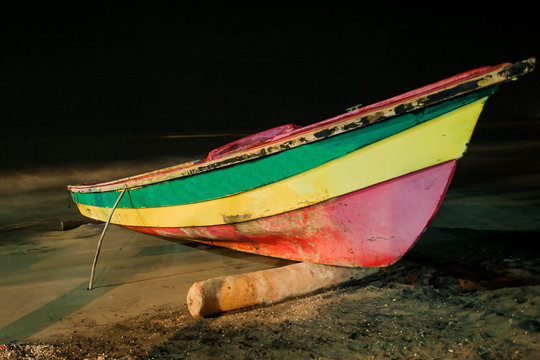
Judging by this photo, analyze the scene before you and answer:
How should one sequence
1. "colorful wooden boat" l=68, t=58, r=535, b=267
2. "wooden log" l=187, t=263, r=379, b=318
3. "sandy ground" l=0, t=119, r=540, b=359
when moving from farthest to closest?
1. "wooden log" l=187, t=263, r=379, b=318
2. "colorful wooden boat" l=68, t=58, r=535, b=267
3. "sandy ground" l=0, t=119, r=540, b=359

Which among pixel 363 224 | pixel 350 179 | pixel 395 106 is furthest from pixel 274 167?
pixel 395 106

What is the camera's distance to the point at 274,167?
10.8 ft

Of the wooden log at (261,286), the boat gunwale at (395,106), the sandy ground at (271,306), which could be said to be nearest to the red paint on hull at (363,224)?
the wooden log at (261,286)

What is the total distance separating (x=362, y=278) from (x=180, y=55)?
45.4m

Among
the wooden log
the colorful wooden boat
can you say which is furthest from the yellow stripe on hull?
the wooden log

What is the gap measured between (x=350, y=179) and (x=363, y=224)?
13.9 inches

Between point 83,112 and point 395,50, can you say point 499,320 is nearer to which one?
point 83,112

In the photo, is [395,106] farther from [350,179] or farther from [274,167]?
[274,167]

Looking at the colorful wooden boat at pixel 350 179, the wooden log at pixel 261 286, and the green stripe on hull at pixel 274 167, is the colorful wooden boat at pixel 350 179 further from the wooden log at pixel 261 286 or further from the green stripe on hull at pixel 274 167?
the wooden log at pixel 261 286

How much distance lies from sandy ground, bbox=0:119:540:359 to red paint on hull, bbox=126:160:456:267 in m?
0.30

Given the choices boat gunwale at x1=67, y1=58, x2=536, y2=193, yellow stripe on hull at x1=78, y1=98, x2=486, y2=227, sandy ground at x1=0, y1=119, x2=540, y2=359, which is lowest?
sandy ground at x1=0, y1=119, x2=540, y2=359

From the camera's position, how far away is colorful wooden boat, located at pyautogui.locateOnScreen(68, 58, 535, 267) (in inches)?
110

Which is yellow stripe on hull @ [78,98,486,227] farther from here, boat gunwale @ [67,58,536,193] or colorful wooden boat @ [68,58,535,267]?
boat gunwale @ [67,58,536,193]

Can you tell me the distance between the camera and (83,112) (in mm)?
29297
